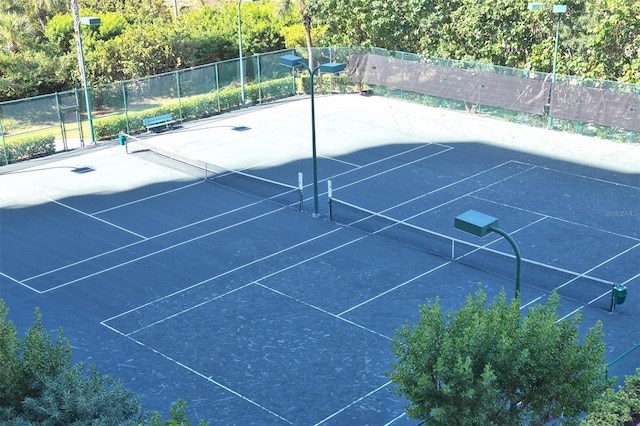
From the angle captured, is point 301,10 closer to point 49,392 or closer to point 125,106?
point 125,106

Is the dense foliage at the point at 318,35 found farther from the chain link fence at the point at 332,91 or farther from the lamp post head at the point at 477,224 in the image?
the lamp post head at the point at 477,224

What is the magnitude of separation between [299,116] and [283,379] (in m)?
22.4

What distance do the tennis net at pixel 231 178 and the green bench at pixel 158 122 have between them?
248 centimetres

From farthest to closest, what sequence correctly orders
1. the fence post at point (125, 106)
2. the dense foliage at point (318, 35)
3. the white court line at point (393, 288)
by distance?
the dense foliage at point (318, 35) < the fence post at point (125, 106) < the white court line at point (393, 288)

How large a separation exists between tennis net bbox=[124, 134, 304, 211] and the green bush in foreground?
1518 cm

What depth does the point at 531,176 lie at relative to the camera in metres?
30.8

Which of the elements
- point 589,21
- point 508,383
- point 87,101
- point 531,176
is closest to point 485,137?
point 531,176

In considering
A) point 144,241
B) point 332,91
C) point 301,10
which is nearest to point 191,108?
point 332,91

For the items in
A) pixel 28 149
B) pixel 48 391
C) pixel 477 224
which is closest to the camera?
pixel 48 391

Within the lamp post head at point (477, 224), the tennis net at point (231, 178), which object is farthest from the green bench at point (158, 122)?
the lamp post head at point (477, 224)

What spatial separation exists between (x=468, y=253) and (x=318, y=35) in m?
26.3

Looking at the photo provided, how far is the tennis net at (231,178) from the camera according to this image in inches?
1126

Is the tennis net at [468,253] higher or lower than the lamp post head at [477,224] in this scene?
lower

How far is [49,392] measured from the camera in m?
11.5
